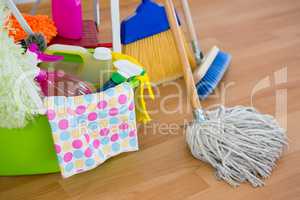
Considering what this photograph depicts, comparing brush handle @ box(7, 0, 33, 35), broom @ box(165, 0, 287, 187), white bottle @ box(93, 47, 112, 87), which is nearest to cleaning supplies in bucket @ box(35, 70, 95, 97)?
white bottle @ box(93, 47, 112, 87)

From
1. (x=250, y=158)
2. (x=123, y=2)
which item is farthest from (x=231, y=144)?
(x=123, y=2)

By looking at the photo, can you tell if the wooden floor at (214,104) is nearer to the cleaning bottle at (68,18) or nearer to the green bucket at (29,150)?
the green bucket at (29,150)

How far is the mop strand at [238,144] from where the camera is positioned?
1.07 m

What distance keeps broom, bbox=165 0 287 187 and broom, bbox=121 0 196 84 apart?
238 millimetres

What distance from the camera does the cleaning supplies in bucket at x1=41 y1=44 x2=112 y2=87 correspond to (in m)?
1.11

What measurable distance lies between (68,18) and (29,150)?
0.42 metres

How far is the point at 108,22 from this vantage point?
5.87 ft

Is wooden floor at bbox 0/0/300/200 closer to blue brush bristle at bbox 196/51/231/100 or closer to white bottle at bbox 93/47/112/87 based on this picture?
blue brush bristle at bbox 196/51/231/100

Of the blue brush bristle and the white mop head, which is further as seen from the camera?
the blue brush bristle

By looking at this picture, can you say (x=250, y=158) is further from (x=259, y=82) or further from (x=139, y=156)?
(x=259, y=82)

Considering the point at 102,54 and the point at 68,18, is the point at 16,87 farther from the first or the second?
the point at 68,18

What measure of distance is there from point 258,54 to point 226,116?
50 centimetres

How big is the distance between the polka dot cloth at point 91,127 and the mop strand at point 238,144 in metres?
0.17

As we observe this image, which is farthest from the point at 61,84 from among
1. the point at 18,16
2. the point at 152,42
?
the point at 152,42
